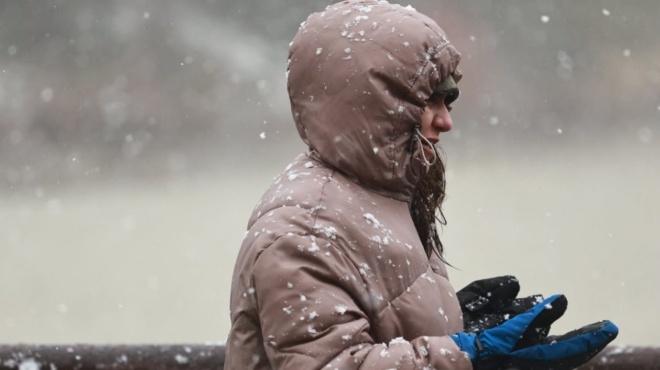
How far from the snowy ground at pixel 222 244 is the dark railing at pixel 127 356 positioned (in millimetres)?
2920

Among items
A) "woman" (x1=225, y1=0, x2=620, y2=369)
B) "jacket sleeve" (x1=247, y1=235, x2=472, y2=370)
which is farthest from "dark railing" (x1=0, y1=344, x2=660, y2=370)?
"jacket sleeve" (x1=247, y1=235, x2=472, y2=370)

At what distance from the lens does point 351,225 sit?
1493mm

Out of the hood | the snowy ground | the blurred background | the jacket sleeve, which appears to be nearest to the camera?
the jacket sleeve

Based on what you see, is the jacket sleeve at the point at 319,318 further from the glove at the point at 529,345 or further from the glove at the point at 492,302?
the glove at the point at 492,302

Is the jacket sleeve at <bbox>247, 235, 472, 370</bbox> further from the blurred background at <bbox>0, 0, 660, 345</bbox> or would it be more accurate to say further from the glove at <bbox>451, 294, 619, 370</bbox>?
the blurred background at <bbox>0, 0, 660, 345</bbox>

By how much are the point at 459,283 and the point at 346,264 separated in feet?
15.2

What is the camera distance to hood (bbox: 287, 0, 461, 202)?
154cm

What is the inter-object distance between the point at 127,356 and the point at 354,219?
1.40 meters

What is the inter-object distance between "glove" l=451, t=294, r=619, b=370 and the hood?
0.30m

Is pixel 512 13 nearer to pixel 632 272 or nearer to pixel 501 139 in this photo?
pixel 501 139

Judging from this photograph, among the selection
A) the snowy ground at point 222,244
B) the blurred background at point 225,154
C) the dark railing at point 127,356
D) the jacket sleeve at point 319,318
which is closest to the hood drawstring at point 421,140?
the jacket sleeve at point 319,318

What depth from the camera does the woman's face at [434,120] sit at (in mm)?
1614

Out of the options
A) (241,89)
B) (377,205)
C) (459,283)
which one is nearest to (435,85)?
(377,205)

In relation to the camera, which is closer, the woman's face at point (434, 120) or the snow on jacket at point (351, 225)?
the snow on jacket at point (351, 225)
